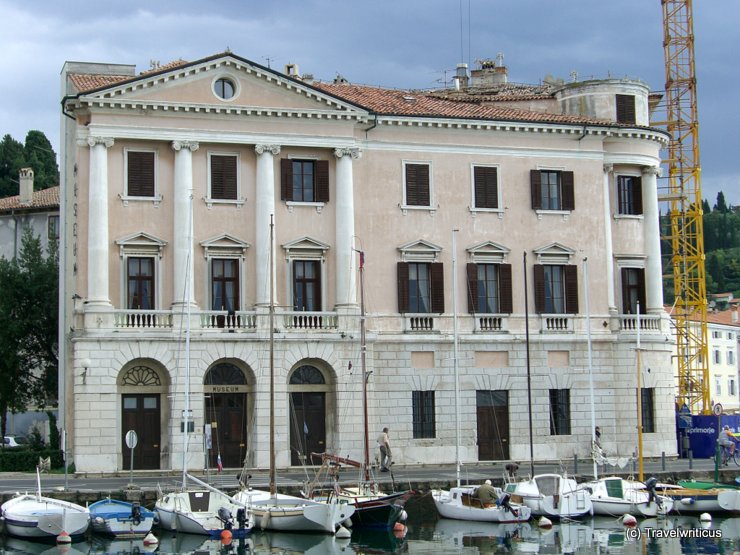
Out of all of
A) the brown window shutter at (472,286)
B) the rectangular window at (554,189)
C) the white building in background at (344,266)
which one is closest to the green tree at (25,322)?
the white building in background at (344,266)

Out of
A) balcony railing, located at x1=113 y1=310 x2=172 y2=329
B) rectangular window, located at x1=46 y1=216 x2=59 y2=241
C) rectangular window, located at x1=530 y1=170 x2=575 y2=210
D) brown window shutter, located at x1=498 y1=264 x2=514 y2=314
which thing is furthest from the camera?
rectangular window, located at x1=46 y1=216 x2=59 y2=241

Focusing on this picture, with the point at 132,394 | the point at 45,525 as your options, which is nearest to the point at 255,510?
the point at 45,525

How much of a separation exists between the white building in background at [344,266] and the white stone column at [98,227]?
95 mm

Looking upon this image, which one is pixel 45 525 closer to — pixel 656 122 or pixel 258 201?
pixel 258 201

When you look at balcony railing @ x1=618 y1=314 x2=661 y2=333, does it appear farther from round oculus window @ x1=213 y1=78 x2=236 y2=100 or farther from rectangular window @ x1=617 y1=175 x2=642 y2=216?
round oculus window @ x1=213 y1=78 x2=236 y2=100

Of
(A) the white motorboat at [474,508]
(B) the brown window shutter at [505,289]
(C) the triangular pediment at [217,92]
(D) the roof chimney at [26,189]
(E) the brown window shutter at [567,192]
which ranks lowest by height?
(A) the white motorboat at [474,508]

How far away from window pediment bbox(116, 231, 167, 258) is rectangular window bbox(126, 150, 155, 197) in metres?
1.85

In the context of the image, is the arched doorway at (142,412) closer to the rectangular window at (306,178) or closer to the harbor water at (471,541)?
the rectangular window at (306,178)

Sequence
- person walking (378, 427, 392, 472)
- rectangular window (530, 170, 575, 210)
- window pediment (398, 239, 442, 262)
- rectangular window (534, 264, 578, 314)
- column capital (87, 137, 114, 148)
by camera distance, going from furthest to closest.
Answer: rectangular window (530, 170, 575, 210), rectangular window (534, 264, 578, 314), window pediment (398, 239, 442, 262), column capital (87, 137, 114, 148), person walking (378, 427, 392, 472)

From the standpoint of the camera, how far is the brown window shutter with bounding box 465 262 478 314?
5622 centimetres

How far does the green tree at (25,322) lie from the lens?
207ft

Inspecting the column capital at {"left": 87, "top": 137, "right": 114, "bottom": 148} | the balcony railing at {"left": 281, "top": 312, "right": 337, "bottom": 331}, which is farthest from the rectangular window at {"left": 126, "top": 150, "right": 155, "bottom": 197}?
the balcony railing at {"left": 281, "top": 312, "right": 337, "bottom": 331}

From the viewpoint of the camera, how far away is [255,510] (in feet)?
133

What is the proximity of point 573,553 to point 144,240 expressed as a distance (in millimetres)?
24165
